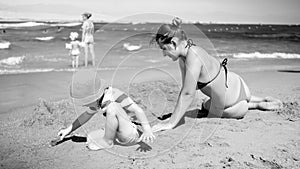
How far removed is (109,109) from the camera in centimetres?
276

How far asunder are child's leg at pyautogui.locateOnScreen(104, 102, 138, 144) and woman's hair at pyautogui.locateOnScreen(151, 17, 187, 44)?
2.42ft

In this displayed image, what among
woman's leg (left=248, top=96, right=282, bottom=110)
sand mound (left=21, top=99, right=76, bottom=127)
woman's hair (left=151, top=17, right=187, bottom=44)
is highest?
woman's hair (left=151, top=17, right=187, bottom=44)

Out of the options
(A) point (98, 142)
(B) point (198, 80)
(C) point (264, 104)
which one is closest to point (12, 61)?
(A) point (98, 142)

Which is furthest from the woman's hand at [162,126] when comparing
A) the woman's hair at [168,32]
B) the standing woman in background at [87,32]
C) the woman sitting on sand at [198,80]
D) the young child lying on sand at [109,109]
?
the standing woman in background at [87,32]

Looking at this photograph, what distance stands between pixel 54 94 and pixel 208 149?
3.05m

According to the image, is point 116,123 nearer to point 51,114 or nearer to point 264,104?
point 51,114

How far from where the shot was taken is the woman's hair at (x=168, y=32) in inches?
113

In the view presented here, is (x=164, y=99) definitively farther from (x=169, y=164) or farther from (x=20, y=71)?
(x=20, y=71)

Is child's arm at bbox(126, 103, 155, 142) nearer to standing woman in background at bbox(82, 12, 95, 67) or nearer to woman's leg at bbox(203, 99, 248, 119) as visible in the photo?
woman's leg at bbox(203, 99, 248, 119)

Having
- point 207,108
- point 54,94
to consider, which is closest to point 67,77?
point 54,94

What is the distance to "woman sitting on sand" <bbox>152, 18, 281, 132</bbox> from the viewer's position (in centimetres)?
292

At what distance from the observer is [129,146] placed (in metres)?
2.93

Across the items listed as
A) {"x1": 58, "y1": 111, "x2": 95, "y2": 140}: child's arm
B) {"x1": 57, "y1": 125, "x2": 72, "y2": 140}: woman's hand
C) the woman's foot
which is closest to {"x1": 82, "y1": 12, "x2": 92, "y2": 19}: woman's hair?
{"x1": 58, "y1": 111, "x2": 95, "y2": 140}: child's arm

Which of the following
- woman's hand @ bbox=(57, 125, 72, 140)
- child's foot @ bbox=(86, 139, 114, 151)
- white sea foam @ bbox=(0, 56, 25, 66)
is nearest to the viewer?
child's foot @ bbox=(86, 139, 114, 151)
